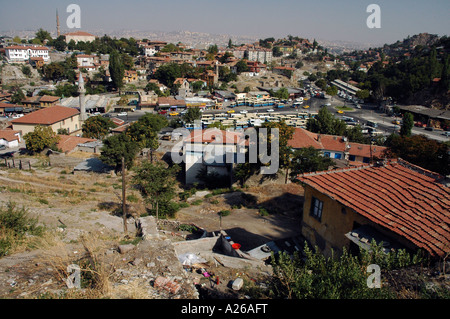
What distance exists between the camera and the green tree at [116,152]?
22.1 meters

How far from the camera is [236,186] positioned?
66.2 ft

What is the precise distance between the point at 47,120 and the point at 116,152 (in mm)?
18367

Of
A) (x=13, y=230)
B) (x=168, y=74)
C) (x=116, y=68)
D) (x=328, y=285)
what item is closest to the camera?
(x=328, y=285)

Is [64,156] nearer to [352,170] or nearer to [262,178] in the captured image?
[262,178]

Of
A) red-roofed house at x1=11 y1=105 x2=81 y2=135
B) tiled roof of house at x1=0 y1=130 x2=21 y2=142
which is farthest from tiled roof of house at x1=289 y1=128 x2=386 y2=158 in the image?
tiled roof of house at x1=0 y1=130 x2=21 y2=142

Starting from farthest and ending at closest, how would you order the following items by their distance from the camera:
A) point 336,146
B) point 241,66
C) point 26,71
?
point 241,66 → point 26,71 → point 336,146

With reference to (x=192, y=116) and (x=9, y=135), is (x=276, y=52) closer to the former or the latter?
(x=192, y=116)

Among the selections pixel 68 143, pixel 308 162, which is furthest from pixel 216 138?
pixel 68 143

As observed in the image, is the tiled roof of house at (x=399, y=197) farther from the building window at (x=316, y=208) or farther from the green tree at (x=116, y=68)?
the green tree at (x=116, y=68)

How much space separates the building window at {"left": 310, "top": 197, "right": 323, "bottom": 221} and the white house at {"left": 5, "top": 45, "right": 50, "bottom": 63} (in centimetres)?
8864

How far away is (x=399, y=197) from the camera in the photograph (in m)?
7.83

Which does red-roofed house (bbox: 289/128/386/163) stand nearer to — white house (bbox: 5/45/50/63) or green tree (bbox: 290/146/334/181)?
green tree (bbox: 290/146/334/181)

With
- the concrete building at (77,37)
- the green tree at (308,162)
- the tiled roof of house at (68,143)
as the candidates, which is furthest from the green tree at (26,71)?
the green tree at (308,162)

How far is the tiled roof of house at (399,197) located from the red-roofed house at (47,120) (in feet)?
112
